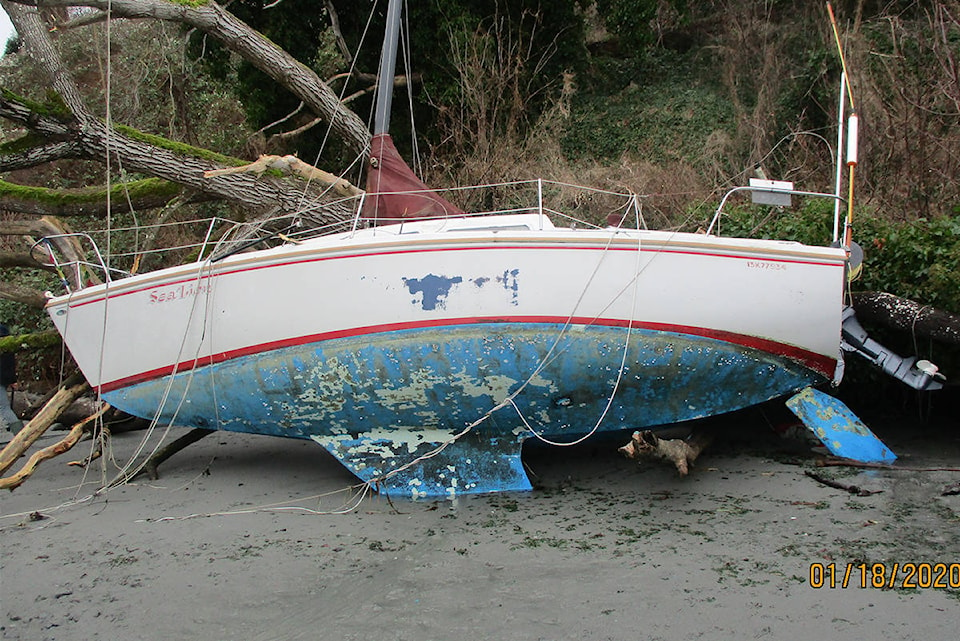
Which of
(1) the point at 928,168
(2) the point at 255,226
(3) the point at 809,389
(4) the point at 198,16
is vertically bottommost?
(3) the point at 809,389

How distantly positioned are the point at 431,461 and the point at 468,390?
56 cm

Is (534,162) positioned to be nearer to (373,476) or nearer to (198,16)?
(198,16)

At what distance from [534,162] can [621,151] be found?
260 centimetres

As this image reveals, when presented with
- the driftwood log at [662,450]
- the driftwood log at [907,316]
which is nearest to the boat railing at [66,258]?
the driftwood log at [662,450]

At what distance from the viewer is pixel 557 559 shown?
3.86 meters

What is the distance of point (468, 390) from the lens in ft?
16.3

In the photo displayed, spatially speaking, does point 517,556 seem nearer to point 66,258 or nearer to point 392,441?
point 392,441

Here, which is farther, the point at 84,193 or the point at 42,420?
the point at 84,193

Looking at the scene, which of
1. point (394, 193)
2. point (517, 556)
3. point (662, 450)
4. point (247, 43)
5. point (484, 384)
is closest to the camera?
point (517, 556)

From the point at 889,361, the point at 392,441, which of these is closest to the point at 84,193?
the point at 392,441

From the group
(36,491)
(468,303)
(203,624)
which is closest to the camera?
(203,624)

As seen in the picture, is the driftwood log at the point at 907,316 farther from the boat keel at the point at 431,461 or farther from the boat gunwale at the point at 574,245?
the boat keel at the point at 431,461

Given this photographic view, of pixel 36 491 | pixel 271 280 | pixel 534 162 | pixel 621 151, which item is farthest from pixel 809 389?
pixel 621 151
